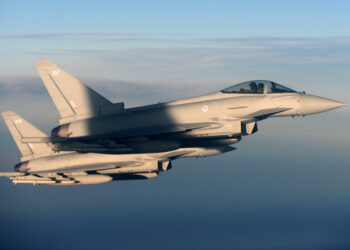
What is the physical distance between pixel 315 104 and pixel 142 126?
9647mm

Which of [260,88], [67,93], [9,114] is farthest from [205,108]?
[9,114]

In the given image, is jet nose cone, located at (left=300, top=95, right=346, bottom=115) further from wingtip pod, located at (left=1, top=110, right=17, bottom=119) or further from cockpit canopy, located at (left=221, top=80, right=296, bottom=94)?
wingtip pod, located at (left=1, top=110, right=17, bottom=119)

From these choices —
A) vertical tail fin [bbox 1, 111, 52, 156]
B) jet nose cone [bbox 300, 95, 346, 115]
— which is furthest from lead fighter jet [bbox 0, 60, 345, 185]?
vertical tail fin [bbox 1, 111, 52, 156]

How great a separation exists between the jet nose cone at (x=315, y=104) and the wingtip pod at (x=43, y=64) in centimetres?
1698

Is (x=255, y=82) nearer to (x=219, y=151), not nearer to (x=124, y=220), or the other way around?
(x=219, y=151)

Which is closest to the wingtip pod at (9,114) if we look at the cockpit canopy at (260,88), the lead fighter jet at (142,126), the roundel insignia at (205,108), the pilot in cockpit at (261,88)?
the lead fighter jet at (142,126)

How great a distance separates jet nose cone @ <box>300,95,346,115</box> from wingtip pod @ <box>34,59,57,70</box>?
55.7 ft

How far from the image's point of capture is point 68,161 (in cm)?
2947

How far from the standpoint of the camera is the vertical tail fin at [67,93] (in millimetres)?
28438

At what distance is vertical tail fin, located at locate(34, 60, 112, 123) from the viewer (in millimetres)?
28438

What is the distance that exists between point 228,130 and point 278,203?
166ft

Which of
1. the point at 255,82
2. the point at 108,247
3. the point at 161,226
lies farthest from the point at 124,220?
the point at 255,82

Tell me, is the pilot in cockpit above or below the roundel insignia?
above

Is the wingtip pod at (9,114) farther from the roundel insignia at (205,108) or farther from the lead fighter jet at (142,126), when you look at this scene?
the roundel insignia at (205,108)
